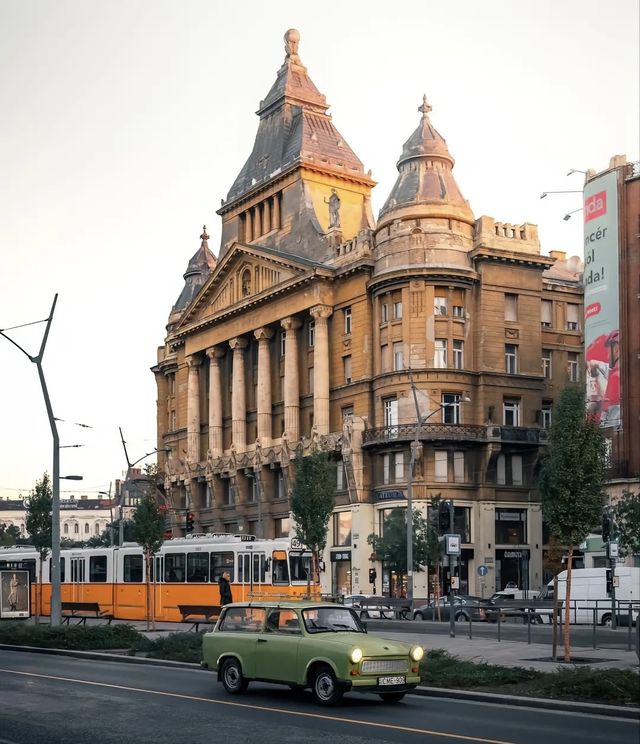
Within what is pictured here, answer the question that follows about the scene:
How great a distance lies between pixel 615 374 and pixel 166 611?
1196 inches

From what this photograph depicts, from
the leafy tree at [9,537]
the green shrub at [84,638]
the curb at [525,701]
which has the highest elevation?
the curb at [525,701]

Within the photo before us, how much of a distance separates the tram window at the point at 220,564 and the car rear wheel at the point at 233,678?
81.8 ft

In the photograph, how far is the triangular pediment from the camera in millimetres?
80250

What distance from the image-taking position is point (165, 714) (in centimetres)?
1719

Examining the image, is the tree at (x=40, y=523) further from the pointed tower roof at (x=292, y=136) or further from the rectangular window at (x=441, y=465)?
the pointed tower roof at (x=292, y=136)

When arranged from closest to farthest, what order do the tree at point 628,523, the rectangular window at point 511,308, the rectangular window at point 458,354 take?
the tree at point 628,523 < the rectangular window at point 458,354 < the rectangular window at point 511,308

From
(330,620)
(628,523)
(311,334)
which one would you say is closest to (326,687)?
(330,620)

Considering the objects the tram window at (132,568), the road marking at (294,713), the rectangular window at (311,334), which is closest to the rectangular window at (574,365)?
the rectangular window at (311,334)

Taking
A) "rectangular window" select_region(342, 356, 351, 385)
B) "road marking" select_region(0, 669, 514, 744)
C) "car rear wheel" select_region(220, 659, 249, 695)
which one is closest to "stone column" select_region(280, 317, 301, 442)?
"rectangular window" select_region(342, 356, 351, 385)

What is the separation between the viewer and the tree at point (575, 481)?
25797 millimetres

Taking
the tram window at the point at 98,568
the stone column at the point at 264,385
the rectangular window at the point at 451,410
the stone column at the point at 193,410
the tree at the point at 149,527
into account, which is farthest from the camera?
the stone column at the point at 193,410

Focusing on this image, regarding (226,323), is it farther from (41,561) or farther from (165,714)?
(165,714)

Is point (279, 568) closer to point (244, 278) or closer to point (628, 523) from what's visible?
point (628, 523)

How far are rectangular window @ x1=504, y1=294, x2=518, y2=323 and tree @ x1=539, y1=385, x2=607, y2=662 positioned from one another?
160 ft
